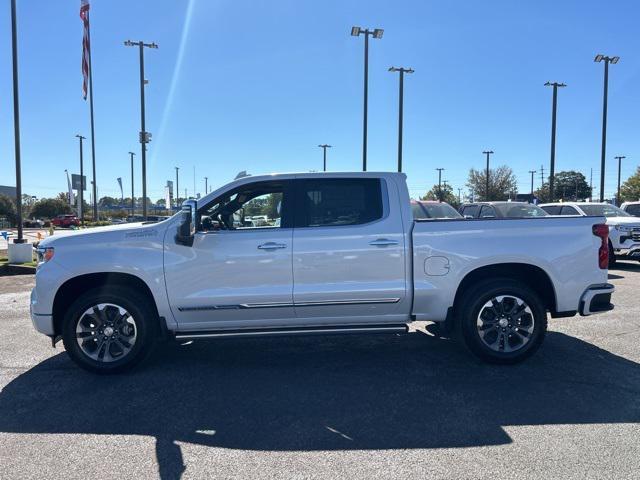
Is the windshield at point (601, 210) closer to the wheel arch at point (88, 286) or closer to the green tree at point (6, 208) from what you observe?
the wheel arch at point (88, 286)

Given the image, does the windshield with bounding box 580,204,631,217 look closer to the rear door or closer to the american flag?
the rear door

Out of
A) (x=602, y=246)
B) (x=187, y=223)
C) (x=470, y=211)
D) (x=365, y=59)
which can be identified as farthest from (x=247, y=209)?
(x=365, y=59)

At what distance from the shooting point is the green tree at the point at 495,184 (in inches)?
2960

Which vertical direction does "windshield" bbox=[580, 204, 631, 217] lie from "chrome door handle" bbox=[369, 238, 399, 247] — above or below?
above

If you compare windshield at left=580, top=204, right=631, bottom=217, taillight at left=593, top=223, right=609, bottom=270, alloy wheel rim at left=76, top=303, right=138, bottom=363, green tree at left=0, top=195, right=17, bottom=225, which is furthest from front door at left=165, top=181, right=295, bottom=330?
green tree at left=0, top=195, right=17, bottom=225

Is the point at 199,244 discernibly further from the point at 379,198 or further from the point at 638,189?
the point at 638,189

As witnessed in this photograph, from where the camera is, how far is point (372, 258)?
5031 mm

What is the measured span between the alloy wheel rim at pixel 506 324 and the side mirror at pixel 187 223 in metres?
3.00

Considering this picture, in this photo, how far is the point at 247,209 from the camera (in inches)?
206

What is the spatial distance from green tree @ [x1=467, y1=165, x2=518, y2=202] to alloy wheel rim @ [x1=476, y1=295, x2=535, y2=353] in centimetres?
7290

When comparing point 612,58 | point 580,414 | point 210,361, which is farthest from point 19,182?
point 612,58

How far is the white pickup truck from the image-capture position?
498 cm

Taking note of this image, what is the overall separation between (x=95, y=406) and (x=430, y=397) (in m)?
2.86

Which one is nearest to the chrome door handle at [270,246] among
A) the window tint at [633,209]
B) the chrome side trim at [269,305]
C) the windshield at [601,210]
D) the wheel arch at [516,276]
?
the chrome side trim at [269,305]
